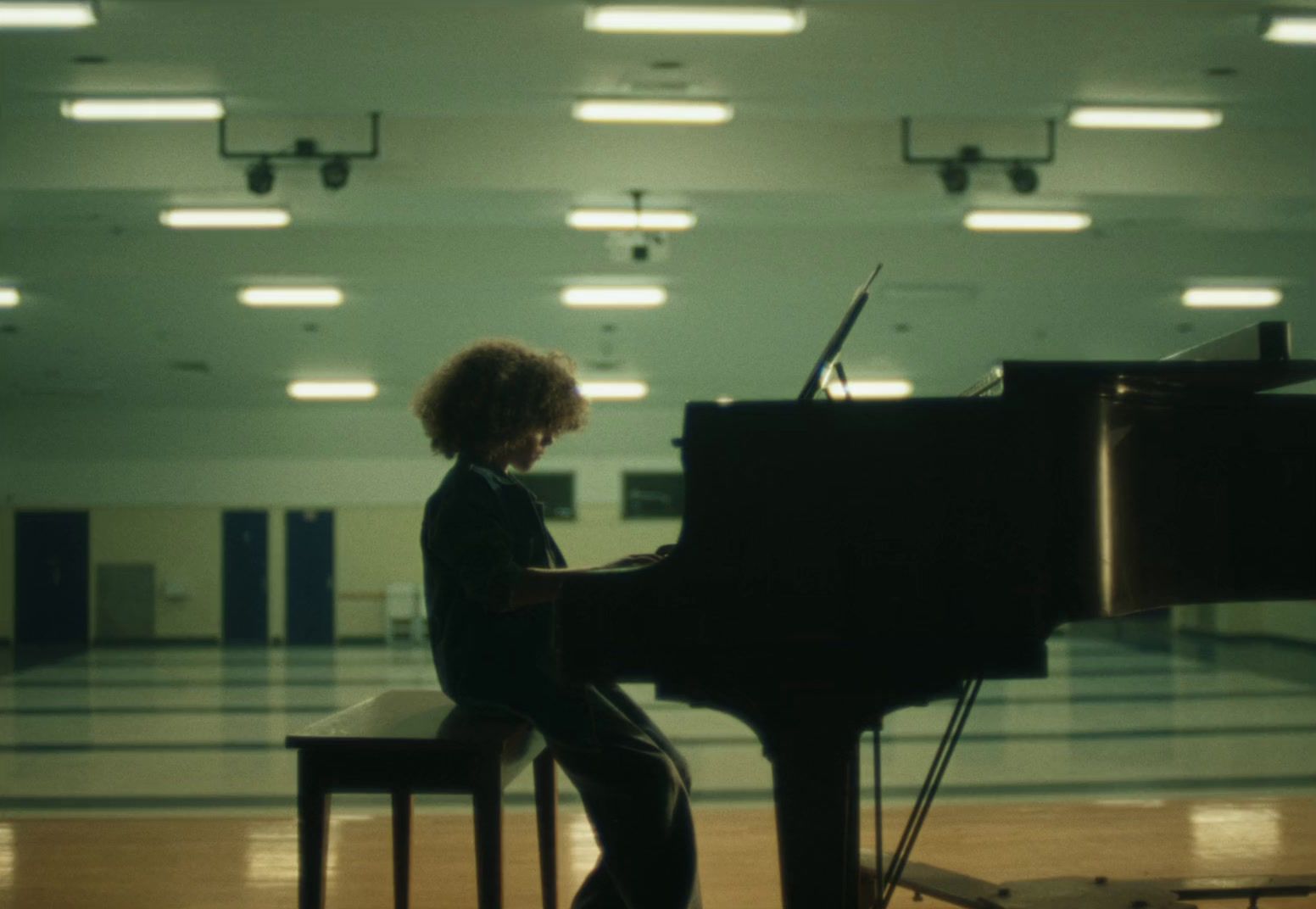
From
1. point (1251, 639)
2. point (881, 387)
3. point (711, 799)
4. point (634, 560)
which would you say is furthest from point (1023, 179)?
point (1251, 639)

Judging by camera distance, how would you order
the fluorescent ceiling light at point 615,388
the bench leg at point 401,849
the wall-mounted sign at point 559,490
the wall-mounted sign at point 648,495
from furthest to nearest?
1. the wall-mounted sign at point 648,495
2. the wall-mounted sign at point 559,490
3. the fluorescent ceiling light at point 615,388
4. the bench leg at point 401,849

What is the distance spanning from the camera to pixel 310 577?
557 inches

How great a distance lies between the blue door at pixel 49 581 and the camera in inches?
551

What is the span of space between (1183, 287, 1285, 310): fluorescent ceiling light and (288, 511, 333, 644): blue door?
379 inches

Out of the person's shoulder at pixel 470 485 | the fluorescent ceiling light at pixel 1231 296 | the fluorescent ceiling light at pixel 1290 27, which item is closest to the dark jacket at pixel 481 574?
the person's shoulder at pixel 470 485

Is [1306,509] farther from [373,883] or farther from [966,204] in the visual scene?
[966,204]

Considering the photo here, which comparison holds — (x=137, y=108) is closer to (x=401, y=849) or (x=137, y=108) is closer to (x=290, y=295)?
(x=290, y=295)

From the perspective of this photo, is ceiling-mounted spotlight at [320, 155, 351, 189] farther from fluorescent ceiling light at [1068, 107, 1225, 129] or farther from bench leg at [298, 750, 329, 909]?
bench leg at [298, 750, 329, 909]

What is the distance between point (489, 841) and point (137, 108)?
15.9 ft

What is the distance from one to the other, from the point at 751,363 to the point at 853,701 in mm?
10323

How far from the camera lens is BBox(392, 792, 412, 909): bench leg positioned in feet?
8.07

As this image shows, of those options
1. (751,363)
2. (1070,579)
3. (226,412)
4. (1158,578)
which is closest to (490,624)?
(1070,579)

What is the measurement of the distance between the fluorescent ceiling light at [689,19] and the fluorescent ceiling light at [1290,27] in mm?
2010

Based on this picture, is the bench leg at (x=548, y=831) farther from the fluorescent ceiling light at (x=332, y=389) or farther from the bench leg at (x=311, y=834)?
the fluorescent ceiling light at (x=332, y=389)
